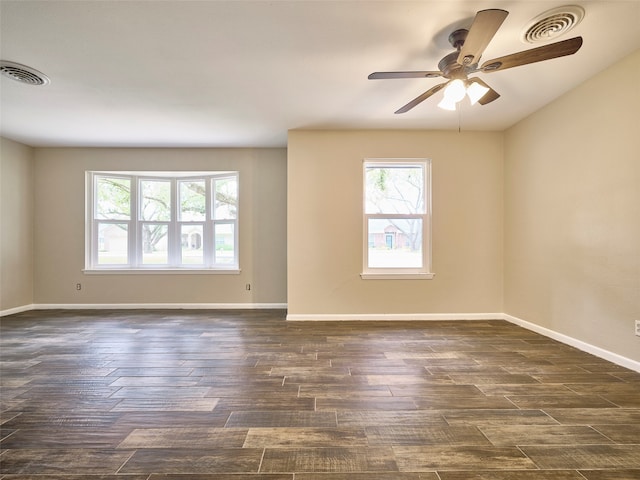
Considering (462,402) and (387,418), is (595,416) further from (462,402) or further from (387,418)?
(387,418)

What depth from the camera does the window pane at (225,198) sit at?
5.03 meters

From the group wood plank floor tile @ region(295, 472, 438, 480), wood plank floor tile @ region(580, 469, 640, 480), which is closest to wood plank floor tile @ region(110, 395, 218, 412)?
wood plank floor tile @ region(295, 472, 438, 480)

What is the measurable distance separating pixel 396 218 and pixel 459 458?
303 centimetres

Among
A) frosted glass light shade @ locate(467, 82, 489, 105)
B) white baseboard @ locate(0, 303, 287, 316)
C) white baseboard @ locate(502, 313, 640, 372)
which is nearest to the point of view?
frosted glass light shade @ locate(467, 82, 489, 105)

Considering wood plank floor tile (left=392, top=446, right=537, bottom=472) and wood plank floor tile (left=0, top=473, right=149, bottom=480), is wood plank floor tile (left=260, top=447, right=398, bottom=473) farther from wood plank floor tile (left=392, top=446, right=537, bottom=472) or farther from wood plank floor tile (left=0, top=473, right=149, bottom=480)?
wood plank floor tile (left=0, top=473, right=149, bottom=480)

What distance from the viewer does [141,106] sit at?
3.29m

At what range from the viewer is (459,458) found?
1.47 meters

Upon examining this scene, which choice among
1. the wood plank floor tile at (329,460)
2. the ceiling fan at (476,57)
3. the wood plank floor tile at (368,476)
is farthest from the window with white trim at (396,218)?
the wood plank floor tile at (368,476)

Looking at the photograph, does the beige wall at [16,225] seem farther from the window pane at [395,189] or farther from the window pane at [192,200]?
the window pane at [395,189]

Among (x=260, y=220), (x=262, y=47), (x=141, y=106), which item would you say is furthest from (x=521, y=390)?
(x=141, y=106)

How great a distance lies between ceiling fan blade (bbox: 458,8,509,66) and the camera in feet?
5.06

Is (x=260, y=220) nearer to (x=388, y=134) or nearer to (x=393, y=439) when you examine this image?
(x=388, y=134)

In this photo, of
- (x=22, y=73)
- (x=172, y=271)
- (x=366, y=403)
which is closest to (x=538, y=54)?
(x=366, y=403)

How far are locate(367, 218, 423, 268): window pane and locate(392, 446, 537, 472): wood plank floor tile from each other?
8.99 feet
